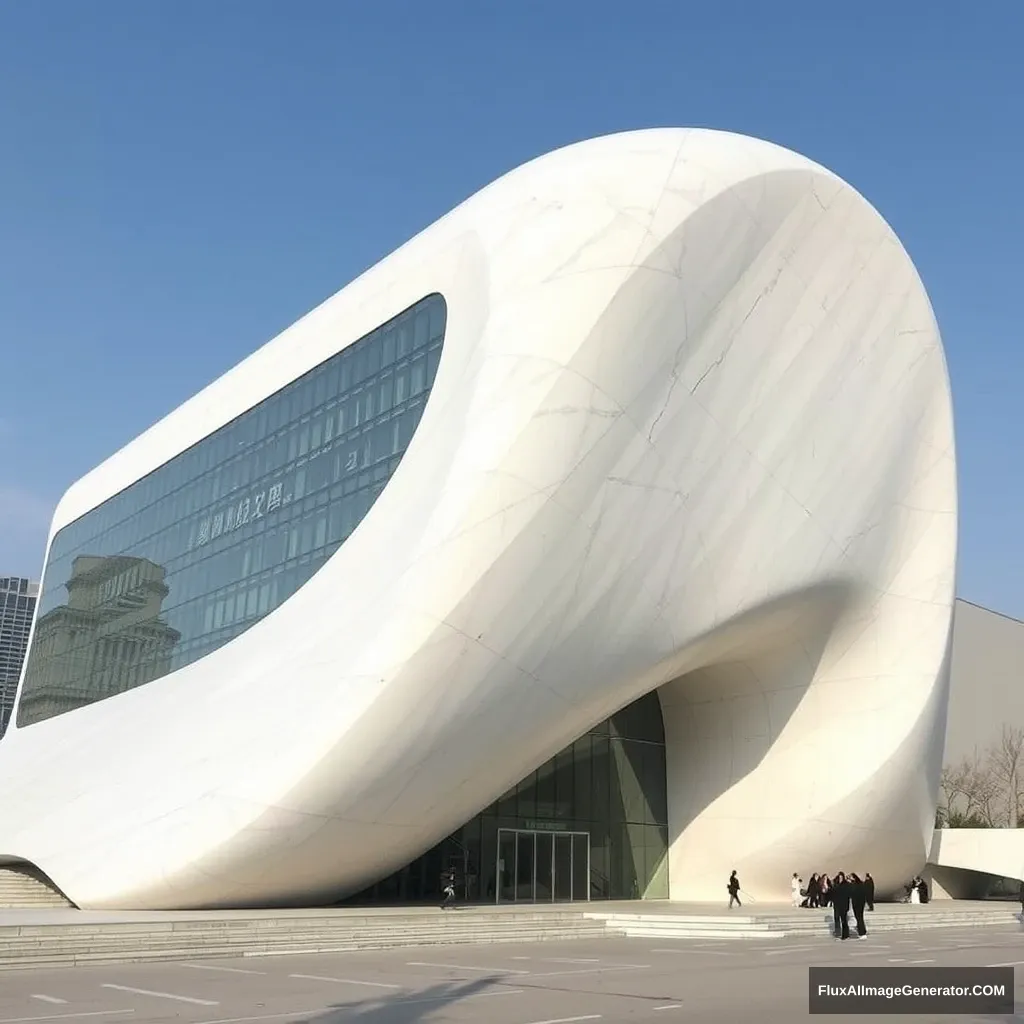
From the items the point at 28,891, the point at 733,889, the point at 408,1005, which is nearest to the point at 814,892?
the point at 733,889

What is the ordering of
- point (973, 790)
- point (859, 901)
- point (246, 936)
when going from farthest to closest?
point (973, 790) < point (859, 901) < point (246, 936)

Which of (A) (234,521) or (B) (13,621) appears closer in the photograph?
(A) (234,521)

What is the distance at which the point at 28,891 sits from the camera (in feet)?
83.4

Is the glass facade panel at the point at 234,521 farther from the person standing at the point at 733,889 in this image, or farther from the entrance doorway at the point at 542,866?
the person standing at the point at 733,889

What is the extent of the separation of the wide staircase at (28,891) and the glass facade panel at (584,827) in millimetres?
7186

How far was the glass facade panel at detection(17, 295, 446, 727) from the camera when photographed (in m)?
29.2

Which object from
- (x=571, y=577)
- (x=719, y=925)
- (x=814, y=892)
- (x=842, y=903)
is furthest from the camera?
(x=814, y=892)

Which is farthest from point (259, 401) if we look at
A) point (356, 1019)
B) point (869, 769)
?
point (356, 1019)

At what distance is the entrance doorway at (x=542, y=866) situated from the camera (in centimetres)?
2894

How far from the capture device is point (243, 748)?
2195cm

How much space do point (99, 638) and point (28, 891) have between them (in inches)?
752

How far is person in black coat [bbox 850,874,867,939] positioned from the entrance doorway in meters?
9.50

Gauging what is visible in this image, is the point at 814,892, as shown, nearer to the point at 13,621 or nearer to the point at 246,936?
the point at 246,936

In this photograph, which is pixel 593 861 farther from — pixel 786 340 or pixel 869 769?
pixel 786 340
